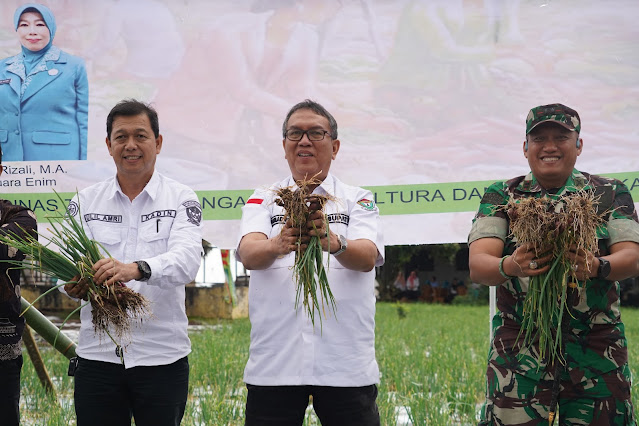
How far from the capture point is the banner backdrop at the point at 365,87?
4.02 m

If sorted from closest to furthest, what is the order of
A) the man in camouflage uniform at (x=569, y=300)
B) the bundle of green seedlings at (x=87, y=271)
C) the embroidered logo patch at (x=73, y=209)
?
1. the man in camouflage uniform at (x=569, y=300)
2. the bundle of green seedlings at (x=87, y=271)
3. the embroidered logo patch at (x=73, y=209)

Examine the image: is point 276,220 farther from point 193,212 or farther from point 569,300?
point 569,300

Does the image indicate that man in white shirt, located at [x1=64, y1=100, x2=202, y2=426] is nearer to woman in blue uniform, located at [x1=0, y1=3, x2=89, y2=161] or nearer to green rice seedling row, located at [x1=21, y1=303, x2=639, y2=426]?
green rice seedling row, located at [x1=21, y1=303, x2=639, y2=426]

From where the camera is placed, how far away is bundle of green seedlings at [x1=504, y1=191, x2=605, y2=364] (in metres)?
2.16

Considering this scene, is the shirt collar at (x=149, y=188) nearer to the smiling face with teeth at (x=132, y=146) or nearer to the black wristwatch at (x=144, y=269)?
the smiling face with teeth at (x=132, y=146)

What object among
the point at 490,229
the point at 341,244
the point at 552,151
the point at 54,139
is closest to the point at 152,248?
the point at 341,244

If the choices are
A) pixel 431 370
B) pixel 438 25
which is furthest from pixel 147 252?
pixel 431 370

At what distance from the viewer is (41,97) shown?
169 inches

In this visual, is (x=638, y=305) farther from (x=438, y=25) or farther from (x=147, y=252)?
(x=147, y=252)

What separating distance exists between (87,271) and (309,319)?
874mm

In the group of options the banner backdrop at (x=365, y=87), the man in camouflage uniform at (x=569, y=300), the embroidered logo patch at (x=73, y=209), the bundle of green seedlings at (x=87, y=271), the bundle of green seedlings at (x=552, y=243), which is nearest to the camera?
the bundle of green seedlings at (x=552, y=243)

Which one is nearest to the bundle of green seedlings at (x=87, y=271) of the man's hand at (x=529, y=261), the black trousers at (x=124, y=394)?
the black trousers at (x=124, y=394)

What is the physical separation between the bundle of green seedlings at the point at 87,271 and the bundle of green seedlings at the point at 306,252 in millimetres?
665

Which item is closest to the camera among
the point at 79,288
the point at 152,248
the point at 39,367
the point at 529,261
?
the point at 529,261
